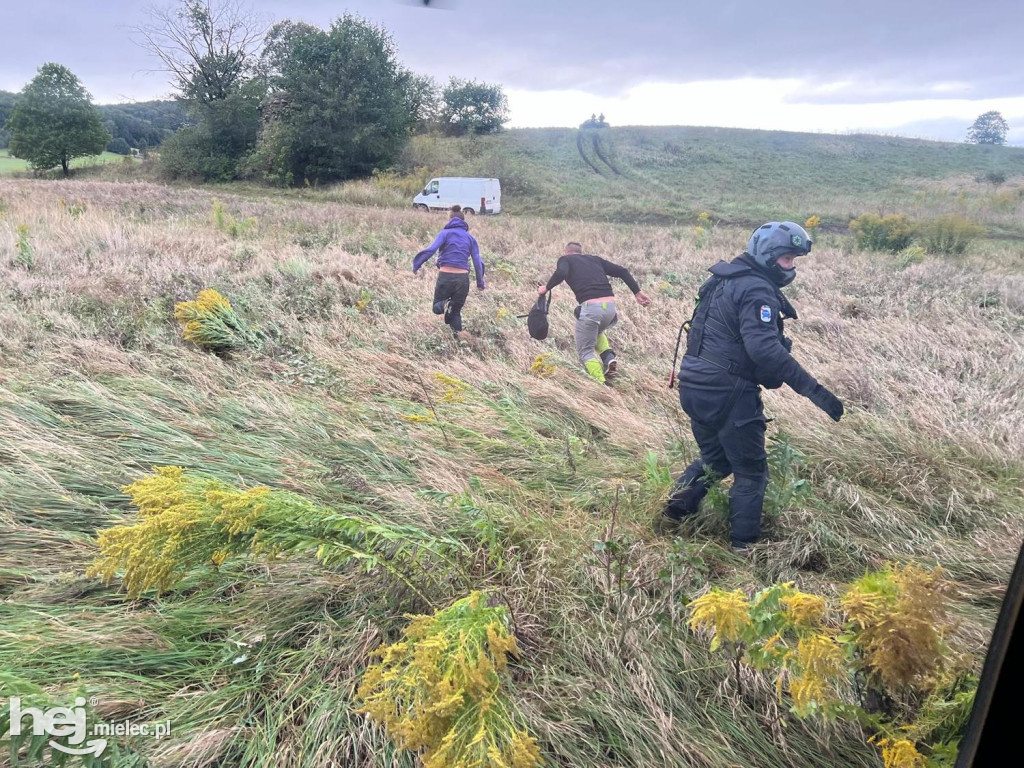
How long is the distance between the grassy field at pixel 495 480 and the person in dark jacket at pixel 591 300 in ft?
1.15

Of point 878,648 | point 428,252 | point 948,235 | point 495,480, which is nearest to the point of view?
point 878,648

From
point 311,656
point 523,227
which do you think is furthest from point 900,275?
point 311,656

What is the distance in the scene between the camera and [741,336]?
2701 mm

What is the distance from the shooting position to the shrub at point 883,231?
698 centimetres

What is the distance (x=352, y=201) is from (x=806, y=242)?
318 inches

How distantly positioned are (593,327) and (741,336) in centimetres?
281

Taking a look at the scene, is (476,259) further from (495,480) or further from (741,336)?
(741,336)

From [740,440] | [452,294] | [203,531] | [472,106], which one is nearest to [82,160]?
[452,294]

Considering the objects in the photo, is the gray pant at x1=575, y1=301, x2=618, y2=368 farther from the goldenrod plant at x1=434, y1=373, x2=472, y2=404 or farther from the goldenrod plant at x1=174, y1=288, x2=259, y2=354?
→ the goldenrod plant at x1=174, y1=288, x2=259, y2=354

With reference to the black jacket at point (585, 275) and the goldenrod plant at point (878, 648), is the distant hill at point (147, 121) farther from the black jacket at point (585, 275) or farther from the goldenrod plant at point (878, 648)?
the goldenrod plant at point (878, 648)

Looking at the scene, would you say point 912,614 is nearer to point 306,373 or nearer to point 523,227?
point 306,373

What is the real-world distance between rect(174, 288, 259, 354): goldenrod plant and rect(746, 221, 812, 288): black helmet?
474 centimetres

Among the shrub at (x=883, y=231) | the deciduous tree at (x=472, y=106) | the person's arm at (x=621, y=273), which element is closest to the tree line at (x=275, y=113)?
the deciduous tree at (x=472, y=106)

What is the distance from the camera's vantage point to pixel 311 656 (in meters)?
2.15
